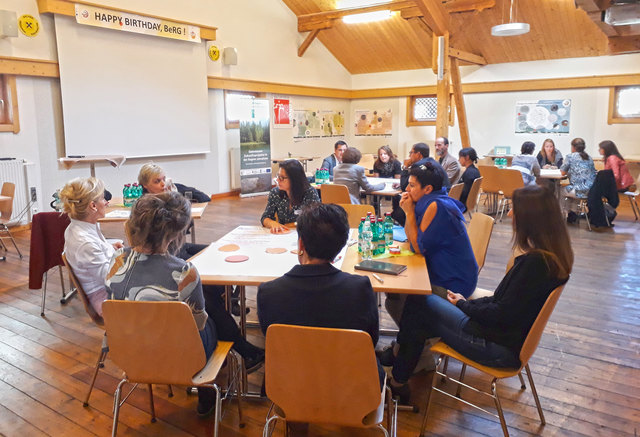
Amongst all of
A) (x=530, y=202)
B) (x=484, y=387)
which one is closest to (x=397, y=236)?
(x=484, y=387)

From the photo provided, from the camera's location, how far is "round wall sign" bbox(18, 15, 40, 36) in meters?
6.38

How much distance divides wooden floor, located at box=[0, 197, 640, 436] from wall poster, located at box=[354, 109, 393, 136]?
8.56m

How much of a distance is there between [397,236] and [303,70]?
29.0ft

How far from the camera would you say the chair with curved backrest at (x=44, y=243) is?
11.5ft

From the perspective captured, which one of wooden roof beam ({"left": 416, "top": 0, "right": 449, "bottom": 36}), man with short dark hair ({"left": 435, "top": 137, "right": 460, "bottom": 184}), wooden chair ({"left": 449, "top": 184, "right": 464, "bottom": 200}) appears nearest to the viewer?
wooden chair ({"left": 449, "top": 184, "right": 464, "bottom": 200})

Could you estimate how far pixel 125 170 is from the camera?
311 inches

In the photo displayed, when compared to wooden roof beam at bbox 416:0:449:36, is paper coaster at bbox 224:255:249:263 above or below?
below

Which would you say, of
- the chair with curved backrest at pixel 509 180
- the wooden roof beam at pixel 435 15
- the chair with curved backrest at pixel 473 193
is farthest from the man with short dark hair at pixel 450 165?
the wooden roof beam at pixel 435 15

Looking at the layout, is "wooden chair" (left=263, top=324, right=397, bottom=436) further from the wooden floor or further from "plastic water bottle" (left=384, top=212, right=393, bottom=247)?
"plastic water bottle" (left=384, top=212, right=393, bottom=247)

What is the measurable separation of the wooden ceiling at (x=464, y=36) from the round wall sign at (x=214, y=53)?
243 cm

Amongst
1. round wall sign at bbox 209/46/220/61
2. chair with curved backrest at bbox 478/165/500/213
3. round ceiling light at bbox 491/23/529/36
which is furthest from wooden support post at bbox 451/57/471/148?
round wall sign at bbox 209/46/220/61

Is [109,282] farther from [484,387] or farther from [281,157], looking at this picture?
[281,157]

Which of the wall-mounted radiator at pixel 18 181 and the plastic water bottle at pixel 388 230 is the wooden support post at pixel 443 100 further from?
the plastic water bottle at pixel 388 230

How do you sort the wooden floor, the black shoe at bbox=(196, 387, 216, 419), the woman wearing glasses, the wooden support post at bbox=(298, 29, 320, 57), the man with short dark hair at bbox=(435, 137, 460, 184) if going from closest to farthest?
1. the wooden floor
2. the black shoe at bbox=(196, 387, 216, 419)
3. the woman wearing glasses
4. the man with short dark hair at bbox=(435, 137, 460, 184)
5. the wooden support post at bbox=(298, 29, 320, 57)
